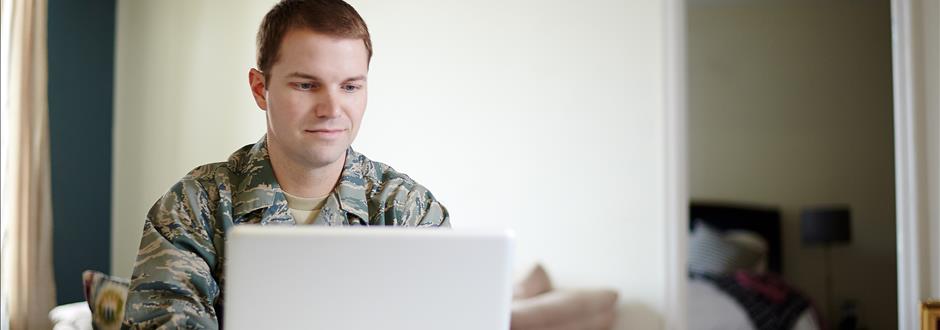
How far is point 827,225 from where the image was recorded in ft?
18.4

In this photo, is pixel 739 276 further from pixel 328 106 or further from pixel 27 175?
pixel 328 106

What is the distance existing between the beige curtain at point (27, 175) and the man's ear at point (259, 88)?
1019 millimetres

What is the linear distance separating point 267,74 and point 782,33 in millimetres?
5355

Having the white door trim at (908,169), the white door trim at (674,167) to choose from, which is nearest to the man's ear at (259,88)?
the white door trim at (674,167)

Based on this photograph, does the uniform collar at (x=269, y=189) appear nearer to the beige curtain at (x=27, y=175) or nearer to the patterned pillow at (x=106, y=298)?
the patterned pillow at (x=106, y=298)

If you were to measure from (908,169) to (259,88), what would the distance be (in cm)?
239

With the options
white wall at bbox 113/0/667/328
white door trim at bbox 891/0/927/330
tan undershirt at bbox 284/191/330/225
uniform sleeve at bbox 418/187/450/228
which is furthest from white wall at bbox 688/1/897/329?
tan undershirt at bbox 284/191/330/225

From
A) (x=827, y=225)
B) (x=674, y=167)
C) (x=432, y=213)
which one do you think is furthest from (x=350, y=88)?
(x=827, y=225)

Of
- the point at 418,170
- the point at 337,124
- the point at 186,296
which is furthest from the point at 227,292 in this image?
the point at 418,170

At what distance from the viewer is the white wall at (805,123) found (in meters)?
5.89

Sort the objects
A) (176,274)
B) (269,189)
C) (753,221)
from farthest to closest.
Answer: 1. (753,221)
2. (269,189)
3. (176,274)

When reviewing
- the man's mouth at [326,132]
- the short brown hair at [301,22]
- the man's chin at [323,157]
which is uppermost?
the short brown hair at [301,22]

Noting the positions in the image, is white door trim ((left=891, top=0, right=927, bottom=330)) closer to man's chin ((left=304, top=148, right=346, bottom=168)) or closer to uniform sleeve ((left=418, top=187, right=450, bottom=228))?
uniform sleeve ((left=418, top=187, right=450, bottom=228))

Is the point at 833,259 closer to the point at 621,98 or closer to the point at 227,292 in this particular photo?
the point at 621,98
